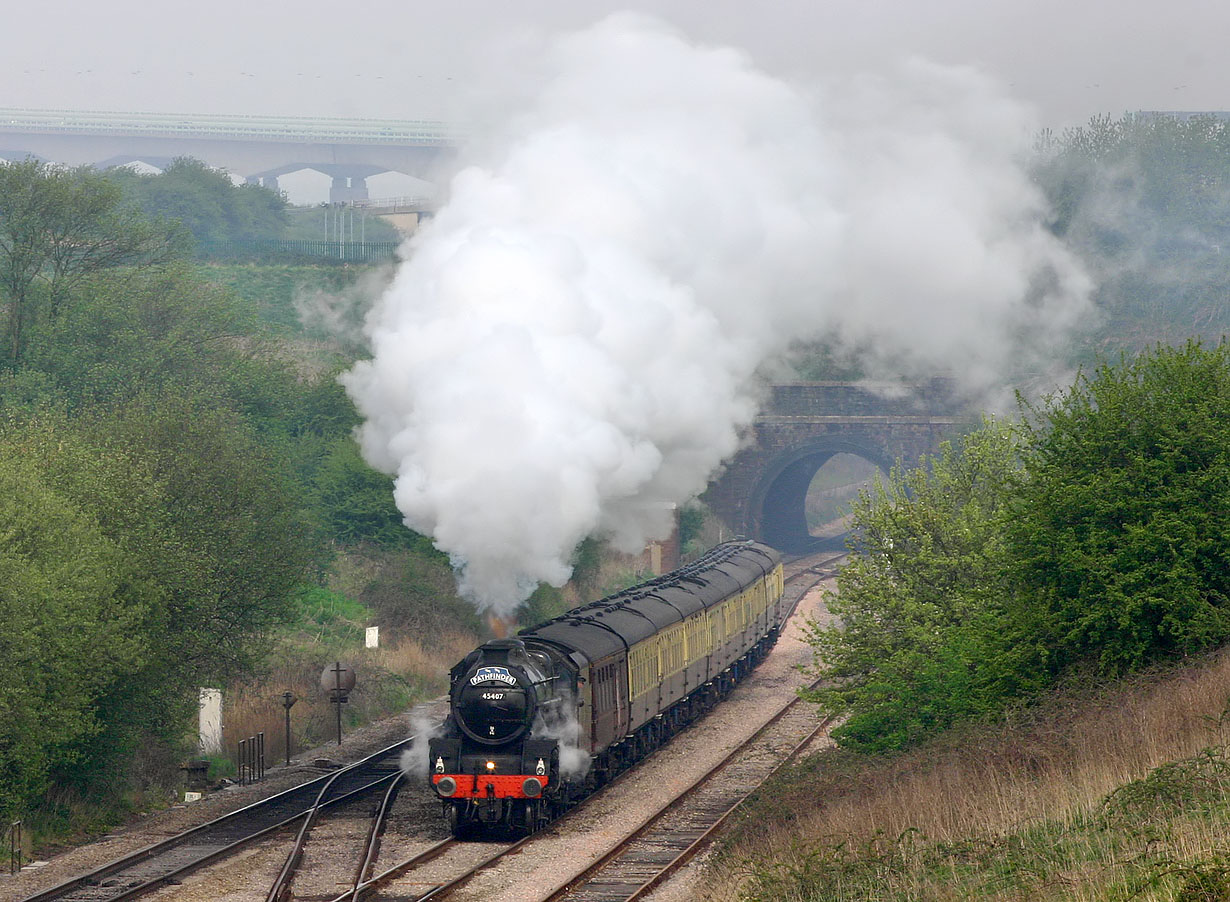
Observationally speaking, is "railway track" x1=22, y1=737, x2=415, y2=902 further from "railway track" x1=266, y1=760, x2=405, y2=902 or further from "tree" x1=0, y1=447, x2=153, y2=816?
"tree" x1=0, y1=447, x2=153, y2=816

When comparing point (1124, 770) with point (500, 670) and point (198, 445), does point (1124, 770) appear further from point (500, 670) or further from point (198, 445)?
point (198, 445)

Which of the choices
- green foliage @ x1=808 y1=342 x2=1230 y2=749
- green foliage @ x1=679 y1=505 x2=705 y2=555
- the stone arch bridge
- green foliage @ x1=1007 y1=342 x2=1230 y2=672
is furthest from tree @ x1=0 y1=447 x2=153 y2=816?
the stone arch bridge

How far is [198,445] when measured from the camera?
30.7m

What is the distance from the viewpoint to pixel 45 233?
4325 centimetres

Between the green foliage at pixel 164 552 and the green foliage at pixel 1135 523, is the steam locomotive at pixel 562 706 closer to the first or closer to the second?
the green foliage at pixel 164 552

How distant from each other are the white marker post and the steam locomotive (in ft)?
26.4

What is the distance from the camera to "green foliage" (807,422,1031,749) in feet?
69.5

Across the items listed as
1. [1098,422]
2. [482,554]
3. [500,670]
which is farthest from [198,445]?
[1098,422]

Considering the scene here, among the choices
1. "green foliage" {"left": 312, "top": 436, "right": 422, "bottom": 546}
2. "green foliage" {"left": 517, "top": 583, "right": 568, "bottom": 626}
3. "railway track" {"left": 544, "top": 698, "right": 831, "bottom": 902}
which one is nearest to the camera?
"railway track" {"left": 544, "top": 698, "right": 831, "bottom": 902}

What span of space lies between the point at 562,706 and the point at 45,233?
30069 millimetres

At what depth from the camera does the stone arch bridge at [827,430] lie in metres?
59.9

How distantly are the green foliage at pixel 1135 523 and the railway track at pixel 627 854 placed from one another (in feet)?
19.1

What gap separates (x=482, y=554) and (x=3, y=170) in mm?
27276

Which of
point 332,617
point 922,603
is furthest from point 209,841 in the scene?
point 332,617
